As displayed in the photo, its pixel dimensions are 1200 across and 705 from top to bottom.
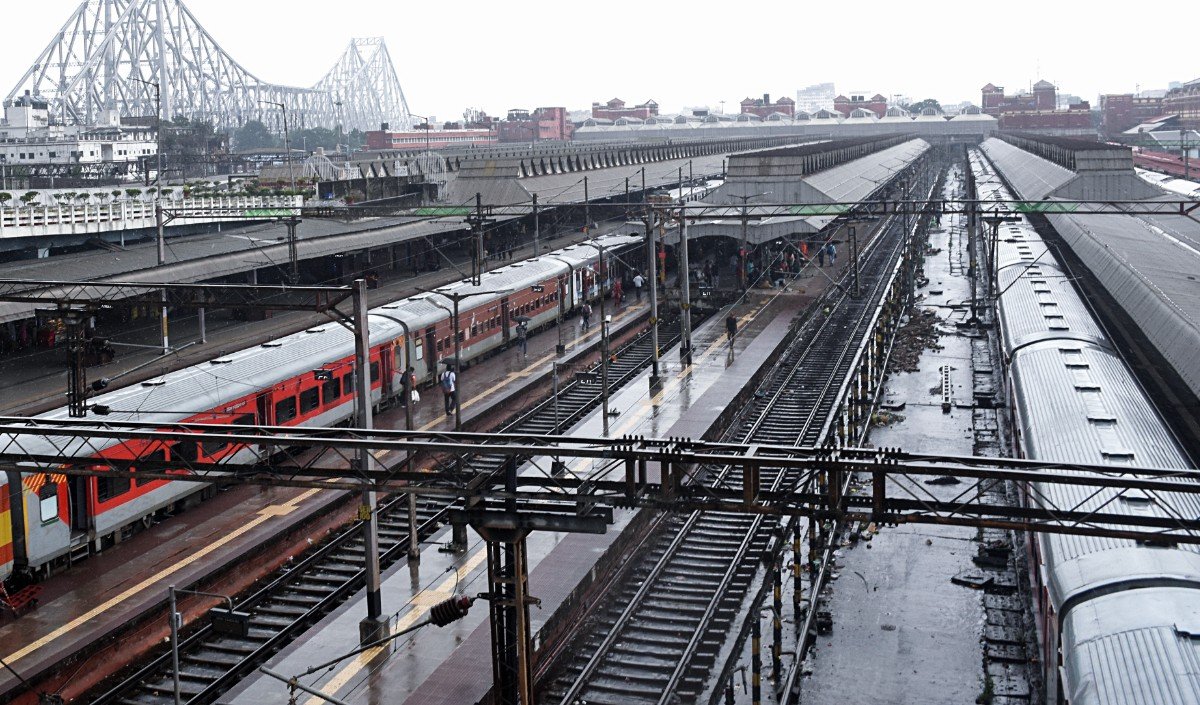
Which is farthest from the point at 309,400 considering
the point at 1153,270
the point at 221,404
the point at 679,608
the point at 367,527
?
the point at 1153,270

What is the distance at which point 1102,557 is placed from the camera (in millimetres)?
12477

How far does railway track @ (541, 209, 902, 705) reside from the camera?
15.4 meters

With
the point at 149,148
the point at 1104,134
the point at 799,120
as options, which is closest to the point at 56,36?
the point at 149,148

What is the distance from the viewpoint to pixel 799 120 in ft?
630

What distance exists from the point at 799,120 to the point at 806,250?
465 feet

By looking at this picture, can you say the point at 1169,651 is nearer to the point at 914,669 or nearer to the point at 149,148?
the point at 914,669

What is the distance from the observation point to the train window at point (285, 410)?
24.5 meters

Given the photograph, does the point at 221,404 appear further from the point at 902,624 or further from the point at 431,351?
the point at 902,624

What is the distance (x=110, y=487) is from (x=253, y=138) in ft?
610

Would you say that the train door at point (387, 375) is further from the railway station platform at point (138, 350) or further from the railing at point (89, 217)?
the railing at point (89, 217)

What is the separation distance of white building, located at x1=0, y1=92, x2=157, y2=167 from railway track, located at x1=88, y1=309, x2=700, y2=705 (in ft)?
218

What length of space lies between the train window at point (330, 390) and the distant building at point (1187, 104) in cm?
11405

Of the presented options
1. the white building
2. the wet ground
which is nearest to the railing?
the wet ground

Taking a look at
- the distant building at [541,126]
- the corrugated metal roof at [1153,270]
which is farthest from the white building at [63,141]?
the corrugated metal roof at [1153,270]
